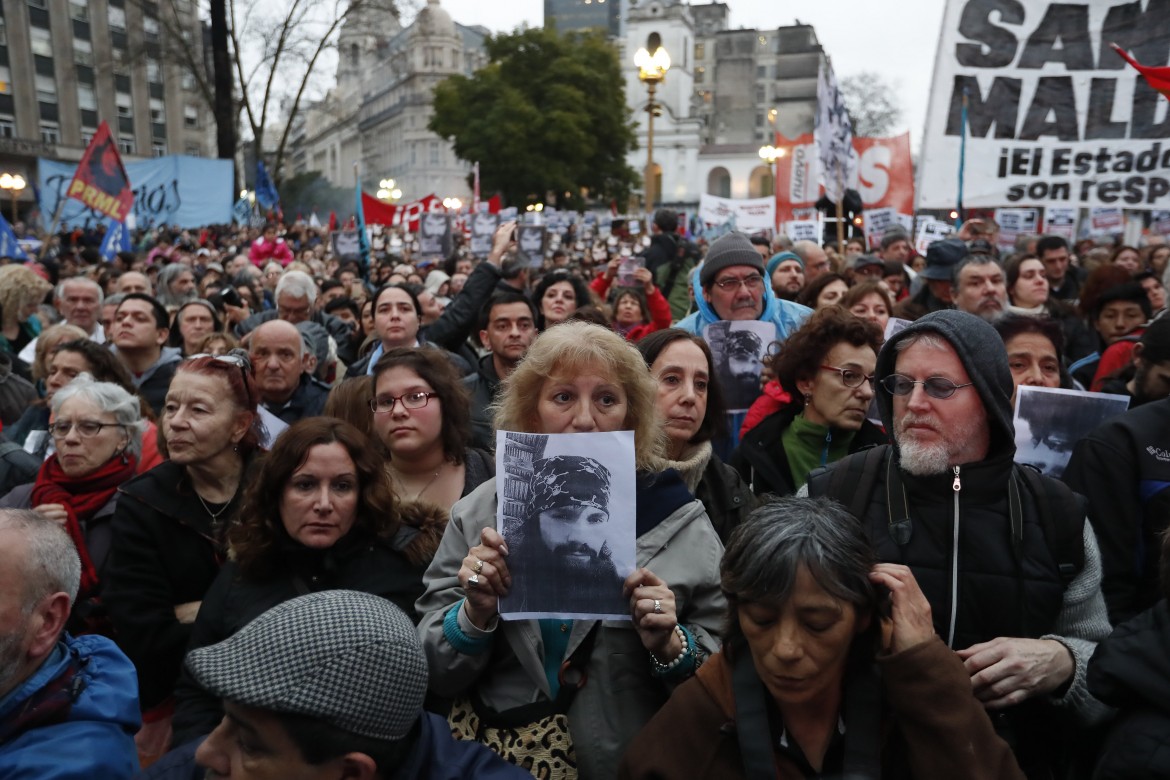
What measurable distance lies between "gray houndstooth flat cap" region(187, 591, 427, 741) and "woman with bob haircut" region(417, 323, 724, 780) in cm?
44

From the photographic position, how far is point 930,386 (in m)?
2.43

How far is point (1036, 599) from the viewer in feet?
7.49

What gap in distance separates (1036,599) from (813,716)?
2.36ft

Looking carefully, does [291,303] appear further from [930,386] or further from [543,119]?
[543,119]

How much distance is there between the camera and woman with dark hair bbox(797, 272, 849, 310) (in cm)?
625

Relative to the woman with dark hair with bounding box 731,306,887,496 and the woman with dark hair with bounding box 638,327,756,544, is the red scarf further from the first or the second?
the woman with dark hair with bounding box 731,306,887,496

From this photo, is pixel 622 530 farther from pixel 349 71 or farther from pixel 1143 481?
pixel 349 71

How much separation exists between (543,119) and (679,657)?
54.8 meters

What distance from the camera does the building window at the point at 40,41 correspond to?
54.4 meters

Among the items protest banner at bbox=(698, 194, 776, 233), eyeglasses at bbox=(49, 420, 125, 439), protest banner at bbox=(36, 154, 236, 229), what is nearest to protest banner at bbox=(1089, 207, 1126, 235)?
protest banner at bbox=(698, 194, 776, 233)

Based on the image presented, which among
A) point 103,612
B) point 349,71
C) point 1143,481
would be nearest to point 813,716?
point 1143,481

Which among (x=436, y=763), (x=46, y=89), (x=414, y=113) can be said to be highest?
(x=414, y=113)

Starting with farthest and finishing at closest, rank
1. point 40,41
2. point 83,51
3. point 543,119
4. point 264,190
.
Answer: point 83,51 < point 40,41 < point 543,119 < point 264,190

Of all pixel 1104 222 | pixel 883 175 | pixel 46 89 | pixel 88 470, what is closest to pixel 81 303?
pixel 88 470
